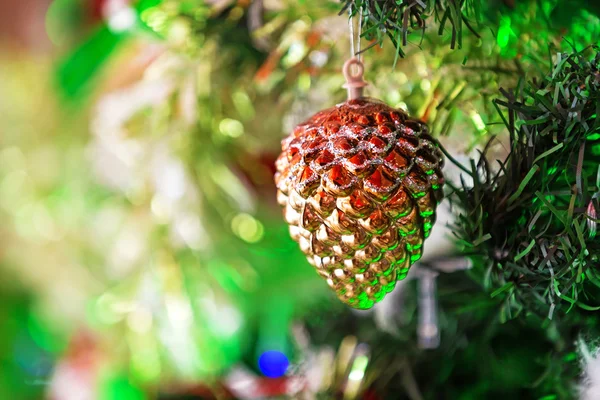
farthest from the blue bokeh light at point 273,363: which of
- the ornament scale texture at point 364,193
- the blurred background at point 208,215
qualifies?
the ornament scale texture at point 364,193

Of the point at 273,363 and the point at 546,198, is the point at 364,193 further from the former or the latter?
the point at 273,363

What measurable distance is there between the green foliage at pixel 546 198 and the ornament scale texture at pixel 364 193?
3 centimetres

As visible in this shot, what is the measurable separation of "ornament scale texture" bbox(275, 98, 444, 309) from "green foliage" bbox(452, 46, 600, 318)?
27 mm

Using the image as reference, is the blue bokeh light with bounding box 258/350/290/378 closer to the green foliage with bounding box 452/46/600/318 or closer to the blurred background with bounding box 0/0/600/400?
the blurred background with bounding box 0/0/600/400

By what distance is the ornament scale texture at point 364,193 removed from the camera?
232 mm

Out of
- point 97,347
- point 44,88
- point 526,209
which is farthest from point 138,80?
point 526,209

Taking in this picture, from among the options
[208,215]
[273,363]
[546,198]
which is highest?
[546,198]

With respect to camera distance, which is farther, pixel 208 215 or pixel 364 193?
pixel 208 215

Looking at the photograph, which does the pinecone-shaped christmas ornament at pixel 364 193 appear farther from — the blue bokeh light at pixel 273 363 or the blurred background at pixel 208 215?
the blue bokeh light at pixel 273 363

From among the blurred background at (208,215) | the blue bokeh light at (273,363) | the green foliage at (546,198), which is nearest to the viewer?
the green foliage at (546,198)

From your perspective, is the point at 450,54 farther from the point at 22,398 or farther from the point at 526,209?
the point at 22,398

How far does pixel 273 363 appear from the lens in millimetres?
564

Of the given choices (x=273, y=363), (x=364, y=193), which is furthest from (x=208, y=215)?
(x=364, y=193)

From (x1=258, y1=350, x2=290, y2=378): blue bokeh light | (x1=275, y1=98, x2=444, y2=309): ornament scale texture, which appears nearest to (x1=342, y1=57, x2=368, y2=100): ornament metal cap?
(x1=275, y1=98, x2=444, y2=309): ornament scale texture
